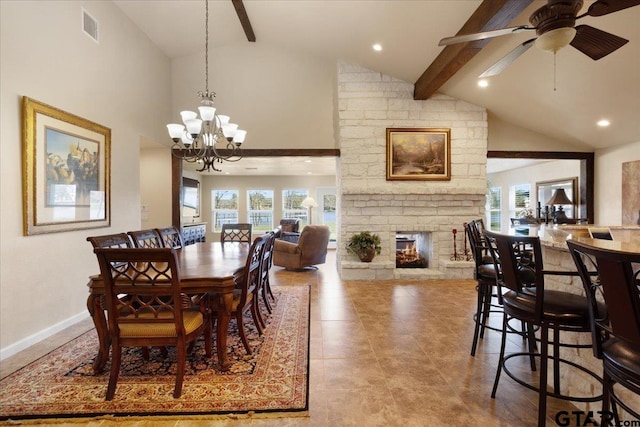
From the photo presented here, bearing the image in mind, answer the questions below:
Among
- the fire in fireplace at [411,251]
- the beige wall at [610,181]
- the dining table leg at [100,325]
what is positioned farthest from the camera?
the fire in fireplace at [411,251]

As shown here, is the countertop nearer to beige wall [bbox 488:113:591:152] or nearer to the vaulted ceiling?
the vaulted ceiling

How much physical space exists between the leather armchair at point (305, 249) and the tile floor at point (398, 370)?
187 cm

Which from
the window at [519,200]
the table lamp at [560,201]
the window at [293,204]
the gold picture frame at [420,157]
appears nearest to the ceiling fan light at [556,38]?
the gold picture frame at [420,157]

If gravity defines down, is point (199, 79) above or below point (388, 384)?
above

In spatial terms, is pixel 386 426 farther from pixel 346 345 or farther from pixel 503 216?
pixel 503 216

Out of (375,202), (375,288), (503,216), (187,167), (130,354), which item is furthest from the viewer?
(503,216)

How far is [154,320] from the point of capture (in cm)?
195

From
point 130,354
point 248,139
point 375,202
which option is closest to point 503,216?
point 375,202

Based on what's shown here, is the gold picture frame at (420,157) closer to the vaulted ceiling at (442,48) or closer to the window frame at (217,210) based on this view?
the vaulted ceiling at (442,48)

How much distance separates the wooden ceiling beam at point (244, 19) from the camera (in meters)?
4.11

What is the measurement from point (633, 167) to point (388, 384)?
542 cm

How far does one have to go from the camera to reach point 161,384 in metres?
2.12

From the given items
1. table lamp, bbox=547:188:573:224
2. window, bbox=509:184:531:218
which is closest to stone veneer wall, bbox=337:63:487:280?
table lamp, bbox=547:188:573:224

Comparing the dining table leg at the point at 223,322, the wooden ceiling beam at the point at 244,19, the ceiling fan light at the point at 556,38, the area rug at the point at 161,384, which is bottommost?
the area rug at the point at 161,384
